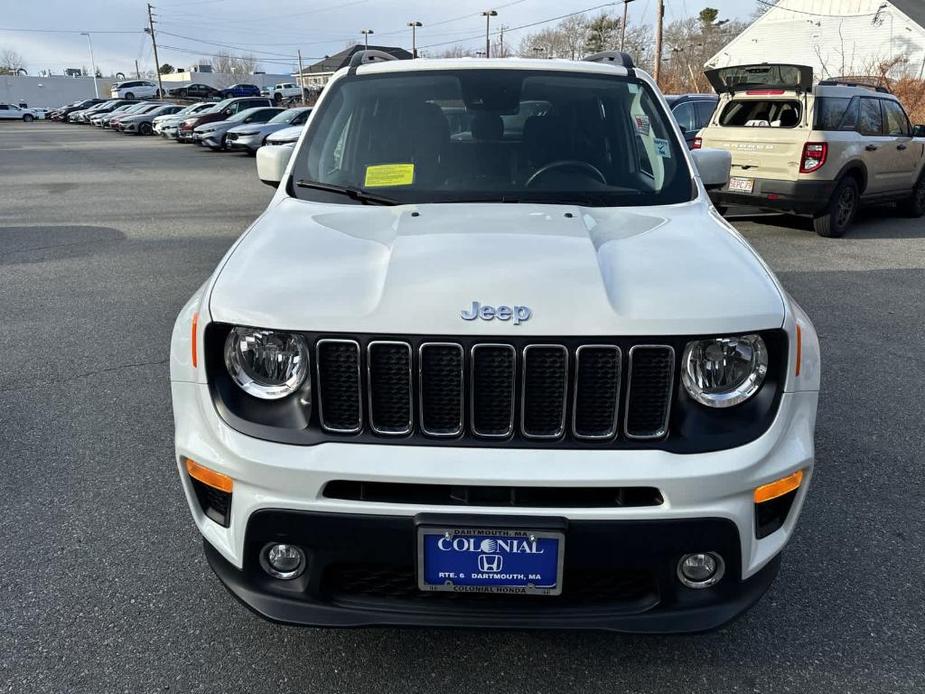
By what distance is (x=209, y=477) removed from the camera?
6.93 ft

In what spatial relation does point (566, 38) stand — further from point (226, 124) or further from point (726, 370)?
point (726, 370)

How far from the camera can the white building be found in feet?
116

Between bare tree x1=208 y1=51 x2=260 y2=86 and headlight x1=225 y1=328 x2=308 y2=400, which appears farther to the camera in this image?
bare tree x1=208 y1=51 x2=260 y2=86

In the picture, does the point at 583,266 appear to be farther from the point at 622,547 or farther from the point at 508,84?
the point at 508,84

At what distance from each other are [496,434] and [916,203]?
461 inches

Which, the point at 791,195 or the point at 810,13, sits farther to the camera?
the point at 810,13

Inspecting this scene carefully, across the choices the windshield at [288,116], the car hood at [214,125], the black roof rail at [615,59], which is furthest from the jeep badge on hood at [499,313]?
the car hood at [214,125]

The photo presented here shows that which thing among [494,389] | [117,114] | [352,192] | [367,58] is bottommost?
[117,114]

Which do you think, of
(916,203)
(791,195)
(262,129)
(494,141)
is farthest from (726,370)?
(262,129)

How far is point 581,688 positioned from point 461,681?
0.37m

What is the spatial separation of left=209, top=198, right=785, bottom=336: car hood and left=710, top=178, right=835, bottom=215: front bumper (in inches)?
284

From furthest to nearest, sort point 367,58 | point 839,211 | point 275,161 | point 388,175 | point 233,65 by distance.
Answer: point 233,65 < point 839,211 < point 367,58 < point 275,161 < point 388,175

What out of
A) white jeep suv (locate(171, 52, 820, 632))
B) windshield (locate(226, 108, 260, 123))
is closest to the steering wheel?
white jeep suv (locate(171, 52, 820, 632))

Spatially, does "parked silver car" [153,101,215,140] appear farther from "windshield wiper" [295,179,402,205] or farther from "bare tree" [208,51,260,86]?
"bare tree" [208,51,260,86]
